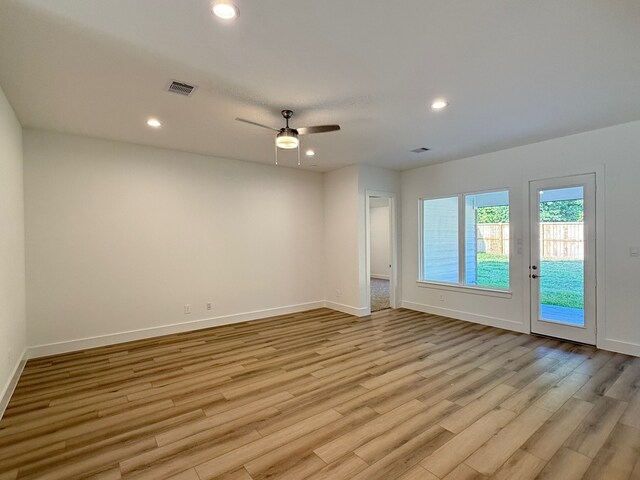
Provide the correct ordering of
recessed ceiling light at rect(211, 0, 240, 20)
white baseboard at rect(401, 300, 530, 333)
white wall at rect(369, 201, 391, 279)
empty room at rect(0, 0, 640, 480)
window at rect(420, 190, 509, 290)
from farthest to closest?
white wall at rect(369, 201, 391, 279), window at rect(420, 190, 509, 290), white baseboard at rect(401, 300, 530, 333), empty room at rect(0, 0, 640, 480), recessed ceiling light at rect(211, 0, 240, 20)

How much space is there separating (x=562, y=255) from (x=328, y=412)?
4145 millimetres

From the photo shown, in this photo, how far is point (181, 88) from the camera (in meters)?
2.99

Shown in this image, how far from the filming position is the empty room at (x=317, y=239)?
Answer: 2.14m

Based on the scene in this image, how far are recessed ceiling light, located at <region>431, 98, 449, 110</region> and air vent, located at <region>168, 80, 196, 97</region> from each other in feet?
8.12

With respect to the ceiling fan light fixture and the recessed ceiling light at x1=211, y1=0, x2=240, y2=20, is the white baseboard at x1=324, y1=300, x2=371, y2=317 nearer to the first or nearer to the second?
the ceiling fan light fixture

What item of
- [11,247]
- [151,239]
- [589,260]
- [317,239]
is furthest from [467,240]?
[11,247]

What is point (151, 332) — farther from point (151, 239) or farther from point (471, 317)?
point (471, 317)

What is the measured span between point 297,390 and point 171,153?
4.11 m

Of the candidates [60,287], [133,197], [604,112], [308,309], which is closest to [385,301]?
[308,309]

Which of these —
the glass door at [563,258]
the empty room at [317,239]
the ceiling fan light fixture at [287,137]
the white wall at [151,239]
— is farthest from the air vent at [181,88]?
the glass door at [563,258]

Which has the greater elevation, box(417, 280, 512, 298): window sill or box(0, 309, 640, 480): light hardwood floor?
box(417, 280, 512, 298): window sill

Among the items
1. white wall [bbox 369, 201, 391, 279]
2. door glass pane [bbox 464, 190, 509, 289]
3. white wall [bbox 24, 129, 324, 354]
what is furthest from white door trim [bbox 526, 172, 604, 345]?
white wall [bbox 369, 201, 391, 279]

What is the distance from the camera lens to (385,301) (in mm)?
7383

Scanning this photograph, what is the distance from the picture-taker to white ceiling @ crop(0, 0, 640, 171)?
2.02m
